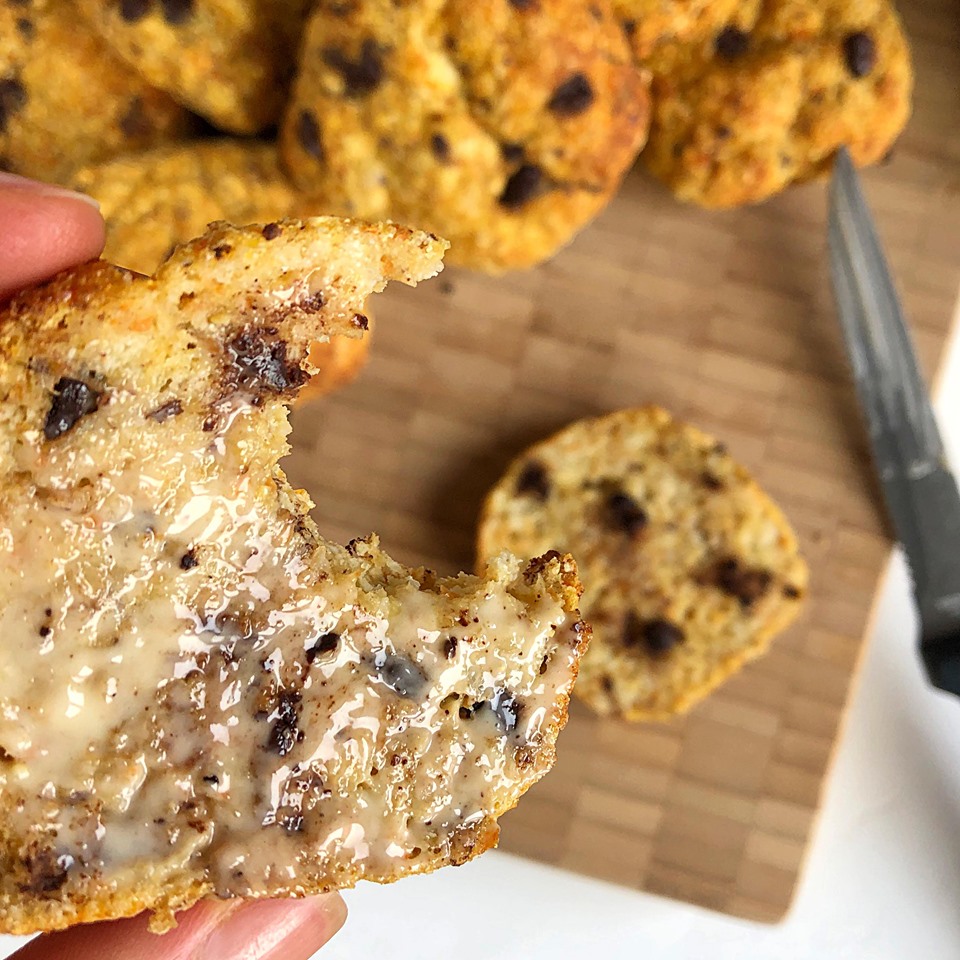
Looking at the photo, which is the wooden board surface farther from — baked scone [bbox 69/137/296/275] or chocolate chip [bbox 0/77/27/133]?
chocolate chip [bbox 0/77/27/133]

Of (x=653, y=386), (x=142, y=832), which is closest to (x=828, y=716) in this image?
(x=653, y=386)

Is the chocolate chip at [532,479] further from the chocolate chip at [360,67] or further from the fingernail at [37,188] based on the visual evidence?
the fingernail at [37,188]

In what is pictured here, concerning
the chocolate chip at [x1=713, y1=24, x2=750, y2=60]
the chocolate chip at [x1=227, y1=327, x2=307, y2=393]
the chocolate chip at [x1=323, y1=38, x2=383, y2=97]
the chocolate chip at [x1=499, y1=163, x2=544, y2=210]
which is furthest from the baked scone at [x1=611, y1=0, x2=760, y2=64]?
the chocolate chip at [x1=227, y1=327, x2=307, y2=393]

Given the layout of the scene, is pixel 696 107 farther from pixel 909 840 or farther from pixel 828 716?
pixel 909 840

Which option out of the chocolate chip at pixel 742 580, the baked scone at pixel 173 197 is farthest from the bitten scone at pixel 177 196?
the chocolate chip at pixel 742 580

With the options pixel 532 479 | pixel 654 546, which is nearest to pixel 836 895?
pixel 654 546

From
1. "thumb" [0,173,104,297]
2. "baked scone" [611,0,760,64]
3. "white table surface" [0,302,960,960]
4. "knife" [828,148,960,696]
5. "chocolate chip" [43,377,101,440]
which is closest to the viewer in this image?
"chocolate chip" [43,377,101,440]
